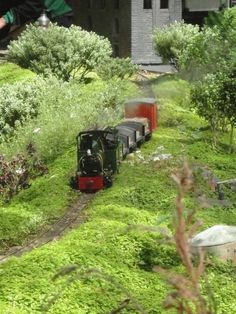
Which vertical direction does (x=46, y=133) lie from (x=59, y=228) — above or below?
above

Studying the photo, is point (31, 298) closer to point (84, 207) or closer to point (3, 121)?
point (84, 207)

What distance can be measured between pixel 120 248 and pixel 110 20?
119 feet

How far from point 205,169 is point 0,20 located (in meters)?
13.0

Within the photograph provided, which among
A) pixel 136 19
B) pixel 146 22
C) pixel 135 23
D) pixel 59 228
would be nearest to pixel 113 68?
pixel 135 23

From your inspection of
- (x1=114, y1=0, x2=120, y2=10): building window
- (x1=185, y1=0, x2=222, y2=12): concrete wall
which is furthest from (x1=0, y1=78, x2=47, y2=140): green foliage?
(x1=185, y1=0, x2=222, y2=12): concrete wall

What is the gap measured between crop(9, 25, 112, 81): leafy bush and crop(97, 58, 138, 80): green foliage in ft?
2.21

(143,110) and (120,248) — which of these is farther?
(143,110)

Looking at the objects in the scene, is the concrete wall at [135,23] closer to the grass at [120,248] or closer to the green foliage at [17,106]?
the green foliage at [17,106]

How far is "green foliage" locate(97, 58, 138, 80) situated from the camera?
106ft

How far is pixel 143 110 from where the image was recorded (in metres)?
22.0

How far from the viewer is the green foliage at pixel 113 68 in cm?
3241

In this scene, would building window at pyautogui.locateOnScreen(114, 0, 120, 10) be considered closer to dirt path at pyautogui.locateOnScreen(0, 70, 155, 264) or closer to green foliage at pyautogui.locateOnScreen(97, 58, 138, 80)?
green foliage at pyautogui.locateOnScreen(97, 58, 138, 80)

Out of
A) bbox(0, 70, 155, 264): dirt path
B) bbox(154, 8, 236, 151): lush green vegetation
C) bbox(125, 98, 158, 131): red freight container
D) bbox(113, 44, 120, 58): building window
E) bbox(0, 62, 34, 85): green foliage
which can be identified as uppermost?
bbox(154, 8, 236, 151): lush green vegetation

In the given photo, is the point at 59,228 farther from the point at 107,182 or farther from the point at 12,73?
the point at 12,73
